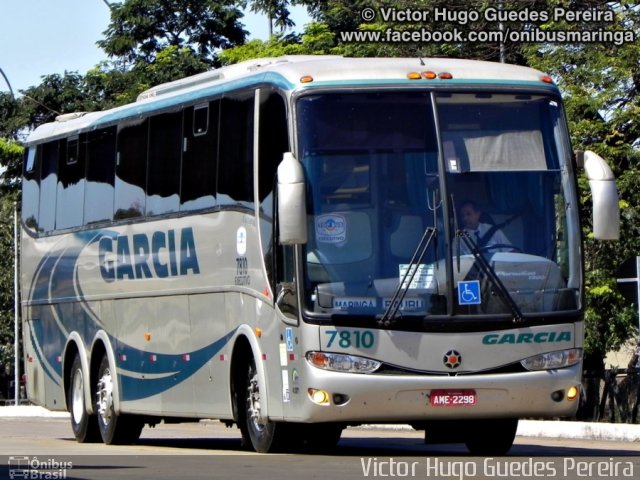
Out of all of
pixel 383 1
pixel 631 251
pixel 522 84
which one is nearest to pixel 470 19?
pixel 383 1

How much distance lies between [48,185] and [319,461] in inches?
333

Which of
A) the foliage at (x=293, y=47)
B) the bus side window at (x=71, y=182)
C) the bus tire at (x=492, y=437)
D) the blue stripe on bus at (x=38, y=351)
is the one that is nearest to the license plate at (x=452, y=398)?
the bus tire at (x=492, y=437)

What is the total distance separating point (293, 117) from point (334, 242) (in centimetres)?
120

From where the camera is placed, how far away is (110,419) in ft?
62.7

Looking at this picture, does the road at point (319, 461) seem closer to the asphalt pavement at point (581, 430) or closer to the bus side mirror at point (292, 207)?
the asphalt pavement at point (581, 430)

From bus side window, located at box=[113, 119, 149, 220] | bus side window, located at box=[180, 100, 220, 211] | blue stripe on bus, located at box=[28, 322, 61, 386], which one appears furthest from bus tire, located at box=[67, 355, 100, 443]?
bus side window, located at box=[180, 100, 220, 211]

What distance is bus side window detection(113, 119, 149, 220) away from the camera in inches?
708

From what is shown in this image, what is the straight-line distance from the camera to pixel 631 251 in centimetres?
2630

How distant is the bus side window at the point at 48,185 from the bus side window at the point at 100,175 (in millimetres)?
1302

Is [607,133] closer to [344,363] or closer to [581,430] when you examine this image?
[581,430]

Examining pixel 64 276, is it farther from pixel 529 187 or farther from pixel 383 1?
pixel 383 1

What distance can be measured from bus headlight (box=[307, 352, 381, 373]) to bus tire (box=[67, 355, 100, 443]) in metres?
6.44

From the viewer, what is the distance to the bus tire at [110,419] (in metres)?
19.1

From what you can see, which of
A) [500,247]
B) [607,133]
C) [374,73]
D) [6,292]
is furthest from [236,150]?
[6,292]
